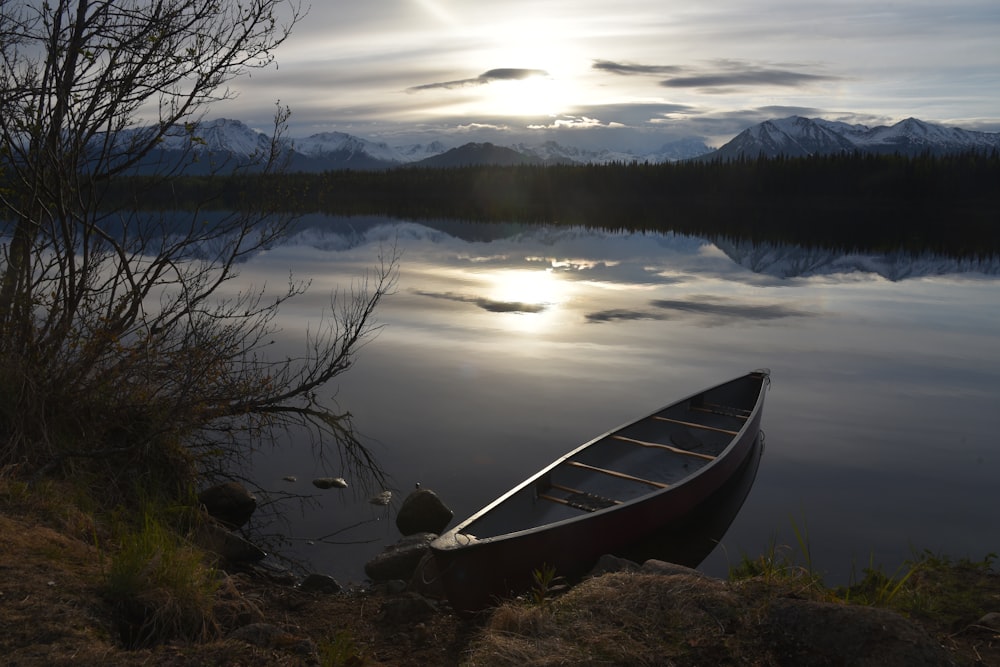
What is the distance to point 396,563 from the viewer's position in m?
8.41

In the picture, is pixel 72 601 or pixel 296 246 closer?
pixel 72 601

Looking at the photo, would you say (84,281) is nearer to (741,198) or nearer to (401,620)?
(401,620)

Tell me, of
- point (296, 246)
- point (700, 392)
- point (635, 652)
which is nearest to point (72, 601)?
point (635, 652)

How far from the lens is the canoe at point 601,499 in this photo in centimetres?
715

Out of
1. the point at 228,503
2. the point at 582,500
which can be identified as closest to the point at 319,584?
the point at 228,503

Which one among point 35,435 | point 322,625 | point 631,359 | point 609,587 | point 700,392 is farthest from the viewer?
point 631,359

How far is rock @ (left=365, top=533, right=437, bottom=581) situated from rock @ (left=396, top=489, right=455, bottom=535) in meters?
0.81

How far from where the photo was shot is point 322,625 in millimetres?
6797

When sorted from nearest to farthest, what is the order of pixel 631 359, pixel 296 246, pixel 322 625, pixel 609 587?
pixel 609 587, pixel 322 625, pixel 631 359, pixel 296 246

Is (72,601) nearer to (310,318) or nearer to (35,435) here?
(35,435)

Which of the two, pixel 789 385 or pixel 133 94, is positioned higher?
pixel 133 94

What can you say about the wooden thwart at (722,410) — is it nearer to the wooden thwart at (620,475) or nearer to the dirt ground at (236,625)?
the wooden thwart at (620,475)

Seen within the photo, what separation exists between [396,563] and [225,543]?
1.93m

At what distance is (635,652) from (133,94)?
7895 mm
